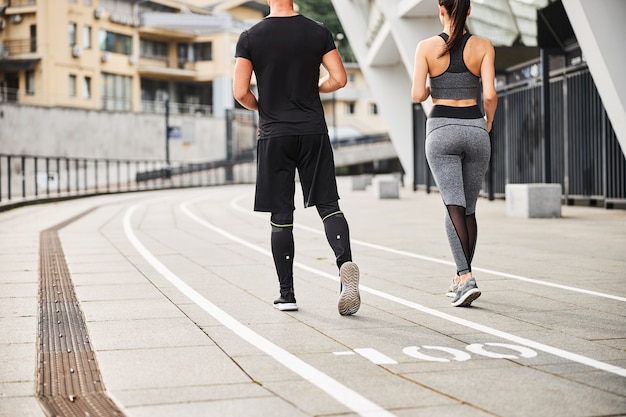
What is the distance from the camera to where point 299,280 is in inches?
337

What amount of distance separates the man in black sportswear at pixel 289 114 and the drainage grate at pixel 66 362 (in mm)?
1480

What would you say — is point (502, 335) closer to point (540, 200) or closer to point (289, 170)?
point (289, 170)

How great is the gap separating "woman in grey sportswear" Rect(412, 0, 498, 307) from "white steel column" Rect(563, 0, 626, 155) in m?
8.87

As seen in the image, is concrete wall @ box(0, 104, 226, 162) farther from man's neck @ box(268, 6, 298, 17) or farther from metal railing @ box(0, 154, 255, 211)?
man's neck @ box(268, 6, 298, 17)

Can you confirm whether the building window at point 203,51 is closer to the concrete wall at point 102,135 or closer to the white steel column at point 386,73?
the concrete wall at point 102,135

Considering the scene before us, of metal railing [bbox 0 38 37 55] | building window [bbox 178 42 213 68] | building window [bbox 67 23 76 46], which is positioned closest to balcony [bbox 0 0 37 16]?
metal railing [bbox 0 38 37 55]

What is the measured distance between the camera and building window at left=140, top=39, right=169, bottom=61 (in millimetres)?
75250

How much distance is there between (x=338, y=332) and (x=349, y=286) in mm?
547

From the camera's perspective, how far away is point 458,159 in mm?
7062

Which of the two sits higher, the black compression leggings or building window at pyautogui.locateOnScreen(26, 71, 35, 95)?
building window at pyautogui.locateOnScreen(26, 71, 35, 95)

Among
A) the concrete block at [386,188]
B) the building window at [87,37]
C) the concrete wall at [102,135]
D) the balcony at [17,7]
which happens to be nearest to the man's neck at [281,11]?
the concrete block at [386,188]

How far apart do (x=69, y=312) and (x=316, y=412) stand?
10.9 ft

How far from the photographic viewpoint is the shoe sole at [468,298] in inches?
262

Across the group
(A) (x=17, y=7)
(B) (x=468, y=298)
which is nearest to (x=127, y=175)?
(A) (x=17, y=7)
